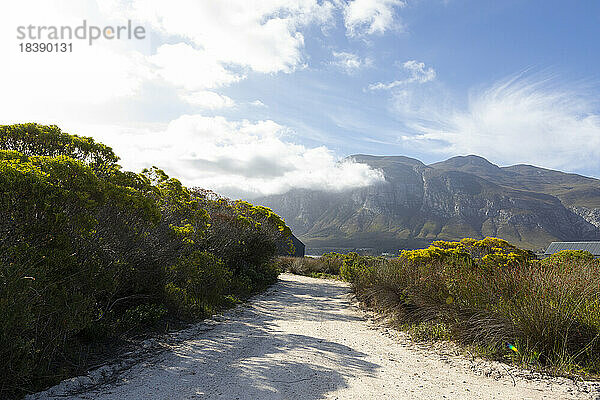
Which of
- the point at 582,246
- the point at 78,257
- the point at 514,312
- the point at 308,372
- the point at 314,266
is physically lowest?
the point at 582,246

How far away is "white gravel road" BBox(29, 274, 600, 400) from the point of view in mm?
3787

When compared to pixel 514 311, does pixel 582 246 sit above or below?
below

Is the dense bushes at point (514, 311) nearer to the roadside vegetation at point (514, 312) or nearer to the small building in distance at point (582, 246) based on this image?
the roadside vegetation at point (514, 312)

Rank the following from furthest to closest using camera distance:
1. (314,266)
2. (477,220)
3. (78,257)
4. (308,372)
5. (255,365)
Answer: (477,220)
(314,266)
(78,257)
(255,365)
(308,372)

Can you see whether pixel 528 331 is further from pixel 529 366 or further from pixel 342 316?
pixel 342 316

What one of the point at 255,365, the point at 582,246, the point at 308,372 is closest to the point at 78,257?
the point at 255,365

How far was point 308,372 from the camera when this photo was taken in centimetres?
449

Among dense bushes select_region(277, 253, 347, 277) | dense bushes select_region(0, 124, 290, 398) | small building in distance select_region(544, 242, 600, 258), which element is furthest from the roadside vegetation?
small building in distance select_region(544, 242, 600, 258)

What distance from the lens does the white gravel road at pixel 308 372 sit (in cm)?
379

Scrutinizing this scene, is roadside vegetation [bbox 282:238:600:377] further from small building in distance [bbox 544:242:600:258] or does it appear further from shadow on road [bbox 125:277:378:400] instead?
small building in distance [bbox 544:242:600:258]

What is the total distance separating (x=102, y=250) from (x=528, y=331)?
243 inches

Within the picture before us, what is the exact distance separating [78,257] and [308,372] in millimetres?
3573

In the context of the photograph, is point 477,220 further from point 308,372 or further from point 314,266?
point 308,372

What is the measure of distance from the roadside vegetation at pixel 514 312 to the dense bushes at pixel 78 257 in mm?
4700
